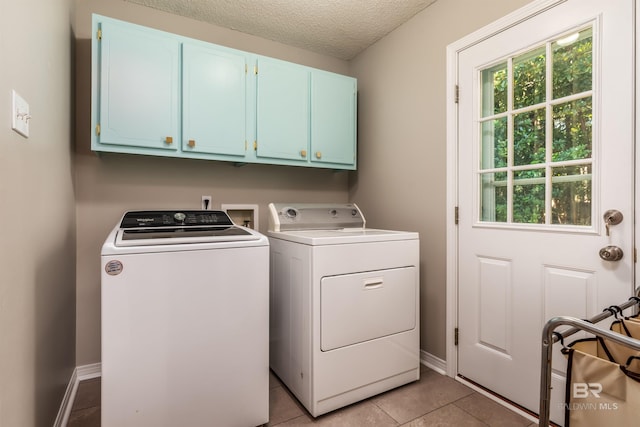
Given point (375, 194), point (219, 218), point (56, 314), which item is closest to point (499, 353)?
point (375, 194)

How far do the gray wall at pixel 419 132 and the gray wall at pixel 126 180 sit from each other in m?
0.86

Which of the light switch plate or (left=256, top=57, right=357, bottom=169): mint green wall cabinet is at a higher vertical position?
(left=256, top=57, right=357, bottom=169): mint green wall cabinet

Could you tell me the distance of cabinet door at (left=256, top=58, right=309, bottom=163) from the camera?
220 centimetres

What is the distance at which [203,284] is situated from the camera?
142cm

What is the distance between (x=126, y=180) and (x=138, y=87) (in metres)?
0.63

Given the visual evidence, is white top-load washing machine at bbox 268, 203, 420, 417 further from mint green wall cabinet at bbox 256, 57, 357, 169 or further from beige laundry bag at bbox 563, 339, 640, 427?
beige laundry bag at bbox 563, 339, 640, 427

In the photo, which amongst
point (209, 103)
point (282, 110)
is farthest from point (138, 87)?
point (282, 110)

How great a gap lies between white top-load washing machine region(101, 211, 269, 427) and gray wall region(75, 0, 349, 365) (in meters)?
0.72

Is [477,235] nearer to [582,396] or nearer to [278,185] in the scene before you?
[582,396]

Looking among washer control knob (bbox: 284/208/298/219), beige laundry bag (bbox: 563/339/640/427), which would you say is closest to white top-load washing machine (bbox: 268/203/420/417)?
washer control knob (bbox: 284/208/298/219)

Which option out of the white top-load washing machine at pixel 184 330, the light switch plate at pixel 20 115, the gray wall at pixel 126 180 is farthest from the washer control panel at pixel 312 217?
the light switch plate at pixel 20 115

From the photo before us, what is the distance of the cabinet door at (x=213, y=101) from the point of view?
1.98 meters

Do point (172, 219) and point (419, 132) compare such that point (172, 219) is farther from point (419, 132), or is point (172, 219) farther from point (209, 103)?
point (419, 132)

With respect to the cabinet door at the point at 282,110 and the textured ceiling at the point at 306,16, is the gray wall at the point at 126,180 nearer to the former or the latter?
the textured ceiling at the point at 306,16
